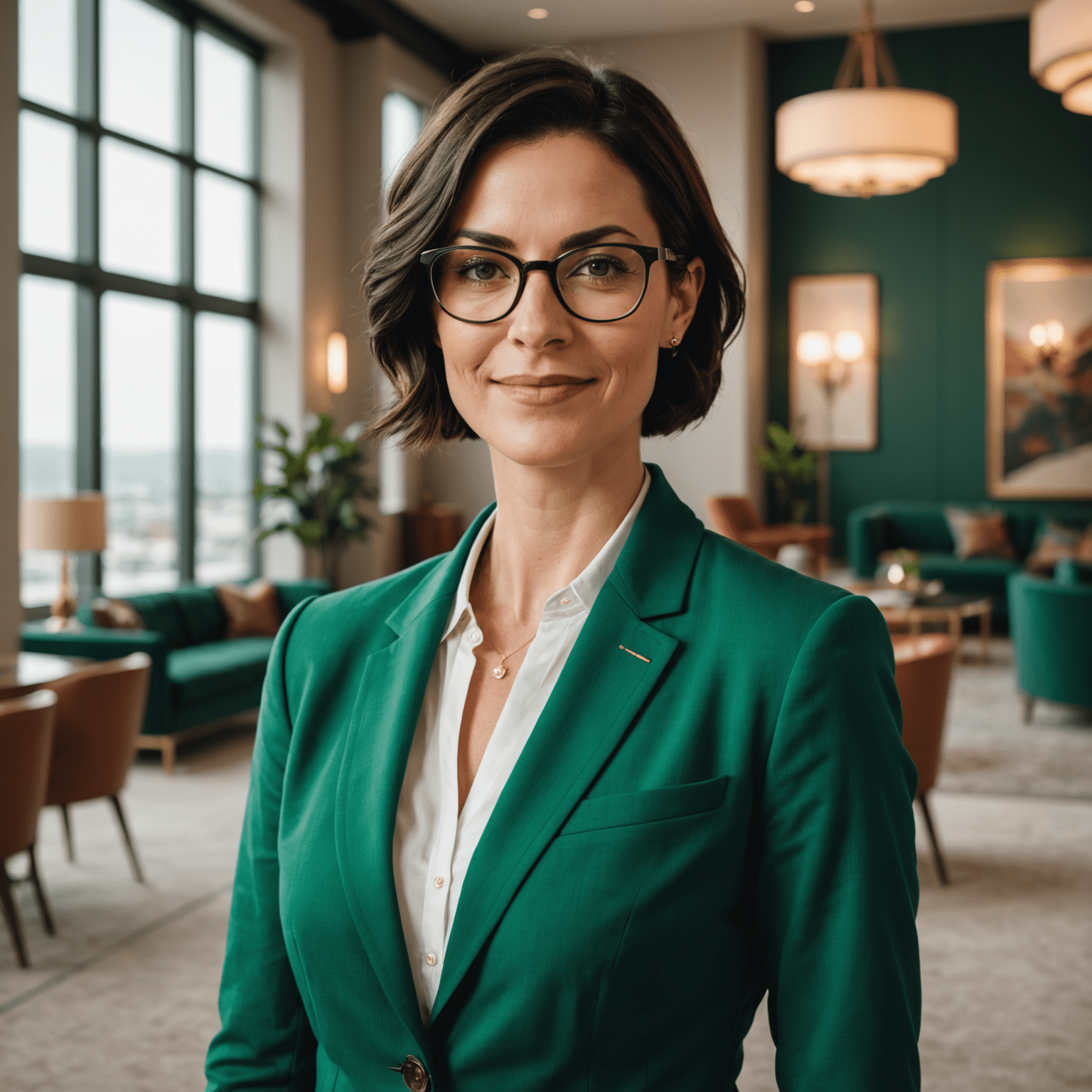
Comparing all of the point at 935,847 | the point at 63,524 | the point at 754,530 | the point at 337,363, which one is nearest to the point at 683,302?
the point at 935,847

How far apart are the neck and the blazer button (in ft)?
1.31

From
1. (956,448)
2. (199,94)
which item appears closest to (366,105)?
(199,94)

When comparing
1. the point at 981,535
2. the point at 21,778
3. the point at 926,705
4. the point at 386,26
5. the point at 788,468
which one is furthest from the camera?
the point at 788,468

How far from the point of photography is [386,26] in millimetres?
9258

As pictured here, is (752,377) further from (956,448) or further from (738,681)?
(738,681)

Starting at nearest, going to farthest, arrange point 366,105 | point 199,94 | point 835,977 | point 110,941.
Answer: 1. point 835,977
2. point 110,941
3. point 199,94
4. point 366,105

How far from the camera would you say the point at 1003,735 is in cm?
613

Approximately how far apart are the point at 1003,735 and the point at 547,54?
19.2 feet

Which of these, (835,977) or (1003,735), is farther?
(1003,735)

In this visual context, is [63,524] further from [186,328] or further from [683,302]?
[683,302]

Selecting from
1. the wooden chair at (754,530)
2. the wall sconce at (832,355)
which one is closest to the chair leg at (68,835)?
the wooden chair at (754,530)

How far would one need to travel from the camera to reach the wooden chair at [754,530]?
31.9 feet

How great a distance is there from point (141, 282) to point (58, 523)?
241 centimetres

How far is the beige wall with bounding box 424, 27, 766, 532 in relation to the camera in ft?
34.3
